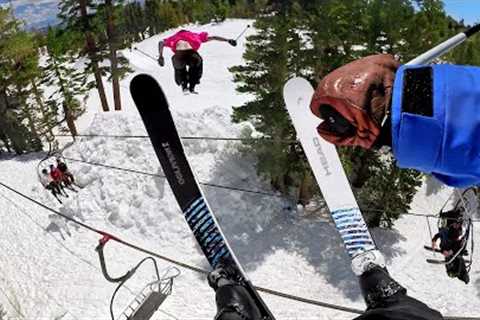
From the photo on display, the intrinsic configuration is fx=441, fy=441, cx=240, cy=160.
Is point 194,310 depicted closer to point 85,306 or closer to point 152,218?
point 85,306

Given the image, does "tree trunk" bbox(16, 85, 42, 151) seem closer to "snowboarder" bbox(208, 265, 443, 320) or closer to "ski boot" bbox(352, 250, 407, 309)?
"snowboarder" bbox(208, 265, 443, 320)

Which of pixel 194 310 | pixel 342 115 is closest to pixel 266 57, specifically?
pixel 194 310

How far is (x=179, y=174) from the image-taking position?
22.6 ft

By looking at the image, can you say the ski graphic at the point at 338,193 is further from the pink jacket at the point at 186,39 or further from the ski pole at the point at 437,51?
the pink jacket at the point at 186,39

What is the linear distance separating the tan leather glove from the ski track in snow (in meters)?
14.2

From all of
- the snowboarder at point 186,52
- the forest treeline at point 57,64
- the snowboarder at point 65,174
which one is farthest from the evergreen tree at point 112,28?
the snowboarder at point 186,52

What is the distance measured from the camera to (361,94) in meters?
1.29

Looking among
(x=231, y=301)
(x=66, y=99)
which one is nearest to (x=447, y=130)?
(x=231, y=301)

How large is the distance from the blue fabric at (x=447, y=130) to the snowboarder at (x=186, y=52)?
36.3ft

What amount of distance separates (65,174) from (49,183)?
2.45 ft

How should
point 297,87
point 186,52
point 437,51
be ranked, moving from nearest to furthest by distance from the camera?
point 437,51, point 297,87, point 186,52

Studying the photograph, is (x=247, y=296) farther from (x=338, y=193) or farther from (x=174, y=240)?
(x=174, y=240)

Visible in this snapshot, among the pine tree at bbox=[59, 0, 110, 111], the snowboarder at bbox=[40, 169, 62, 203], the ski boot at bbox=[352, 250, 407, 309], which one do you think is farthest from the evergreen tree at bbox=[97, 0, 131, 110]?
the ski boot at bbox=[352, 250, 407, 309]

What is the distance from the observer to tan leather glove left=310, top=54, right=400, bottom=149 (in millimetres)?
1283
